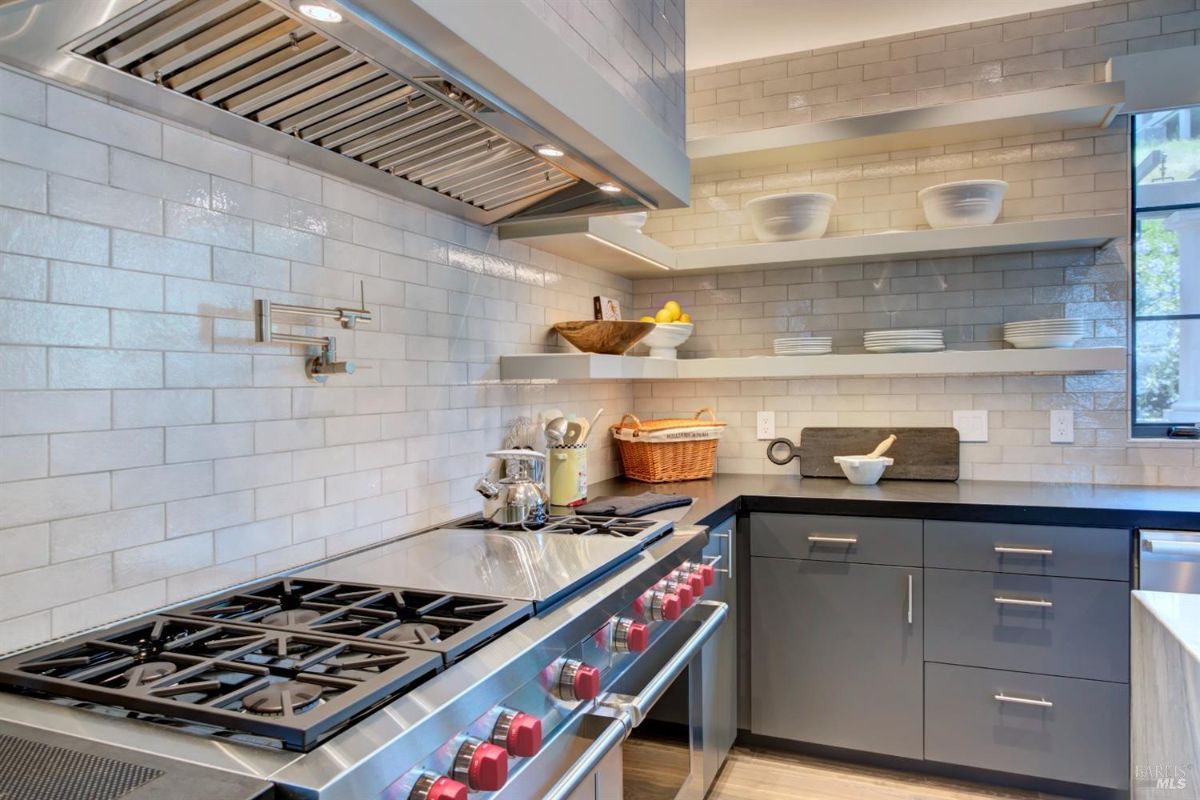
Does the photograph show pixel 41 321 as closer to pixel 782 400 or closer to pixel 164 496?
pixel 164 496

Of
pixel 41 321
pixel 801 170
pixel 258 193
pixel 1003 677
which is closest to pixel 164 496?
Answer: pixel 41 321

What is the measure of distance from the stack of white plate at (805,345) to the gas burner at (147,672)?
2.47 metres

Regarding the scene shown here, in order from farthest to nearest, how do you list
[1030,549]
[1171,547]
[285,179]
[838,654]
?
[838,654]
[1030,549]
[1171,547]
[285,179]

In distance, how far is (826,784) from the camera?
2.64m

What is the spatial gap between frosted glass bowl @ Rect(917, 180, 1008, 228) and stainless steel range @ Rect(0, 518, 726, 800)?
6.18 ft

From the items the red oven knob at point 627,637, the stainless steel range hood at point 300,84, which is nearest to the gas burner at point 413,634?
the red oven knob at point 627,637

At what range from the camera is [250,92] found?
4.46 feet

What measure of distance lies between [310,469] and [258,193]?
571 mm

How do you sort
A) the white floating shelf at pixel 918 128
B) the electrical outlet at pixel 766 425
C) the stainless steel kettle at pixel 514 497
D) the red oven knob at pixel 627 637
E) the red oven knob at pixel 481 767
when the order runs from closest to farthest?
the red oven knob at pixel 481 767, the red oven knob at pixel 627 637, the stainless steel kettle at pixel 514 497, the white floating shelf at pixel 918 128, the electrical outlet at pixel 766 425

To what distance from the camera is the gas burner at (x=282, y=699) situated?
906 millimetres

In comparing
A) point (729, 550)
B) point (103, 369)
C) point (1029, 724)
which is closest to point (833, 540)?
point (729, 550)

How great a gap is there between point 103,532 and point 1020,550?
2.40 m

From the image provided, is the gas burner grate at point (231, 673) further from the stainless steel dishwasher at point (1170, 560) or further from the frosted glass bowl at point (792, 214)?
the frosted glass bowl at point (792, 214)

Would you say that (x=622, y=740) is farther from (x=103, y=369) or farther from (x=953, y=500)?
(x=953, y=500)
